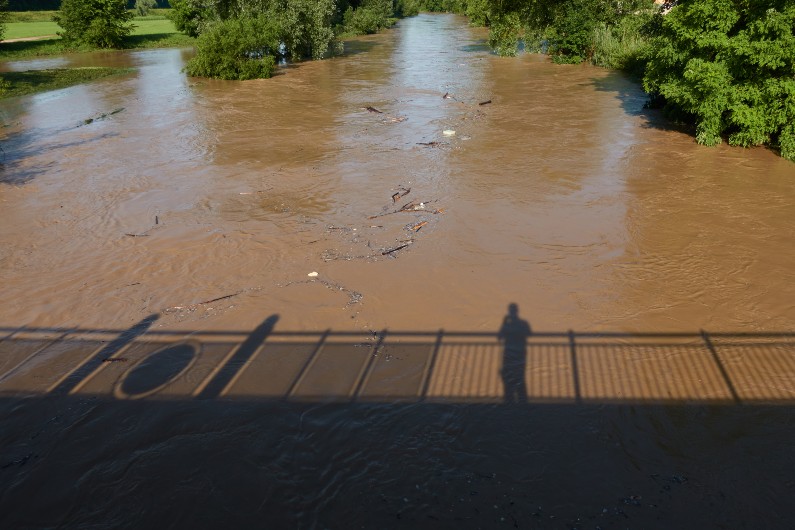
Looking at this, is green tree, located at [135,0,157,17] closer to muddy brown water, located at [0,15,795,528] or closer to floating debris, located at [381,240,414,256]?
muddy brown water, located at [0,15,795,528]

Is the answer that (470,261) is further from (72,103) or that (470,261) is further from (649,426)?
(72,103)

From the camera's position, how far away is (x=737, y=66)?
1326 centimetres

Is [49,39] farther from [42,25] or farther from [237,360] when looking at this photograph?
[237,360]

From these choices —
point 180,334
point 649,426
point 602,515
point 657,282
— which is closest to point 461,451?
point 602,515

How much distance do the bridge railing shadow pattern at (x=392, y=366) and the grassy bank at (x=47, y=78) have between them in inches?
875

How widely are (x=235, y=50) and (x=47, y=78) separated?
402 inches

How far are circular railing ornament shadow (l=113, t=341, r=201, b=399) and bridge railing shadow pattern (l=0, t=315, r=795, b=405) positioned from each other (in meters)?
0.01

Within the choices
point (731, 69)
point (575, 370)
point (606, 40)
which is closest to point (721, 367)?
point (575, 370)

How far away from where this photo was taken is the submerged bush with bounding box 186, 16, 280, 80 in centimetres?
2630

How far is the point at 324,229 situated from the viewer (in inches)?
412

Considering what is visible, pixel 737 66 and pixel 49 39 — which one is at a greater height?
pixel 49 39

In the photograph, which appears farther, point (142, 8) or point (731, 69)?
point (142, 8)

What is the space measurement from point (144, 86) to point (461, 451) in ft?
85.1

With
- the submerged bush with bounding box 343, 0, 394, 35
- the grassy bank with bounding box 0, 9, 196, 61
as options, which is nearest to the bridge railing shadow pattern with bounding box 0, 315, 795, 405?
the grassy bank with bounding box 0, 9, 196, 61
